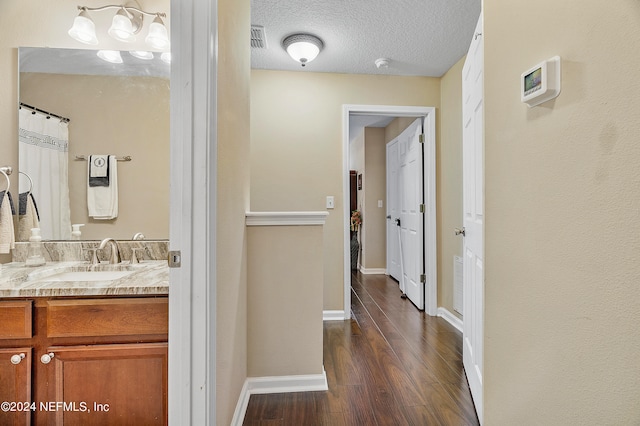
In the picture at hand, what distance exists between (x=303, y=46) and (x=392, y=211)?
2754 millimetres

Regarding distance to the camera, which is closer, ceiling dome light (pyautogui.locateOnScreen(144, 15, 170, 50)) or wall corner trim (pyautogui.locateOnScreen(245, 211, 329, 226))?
ceiling dome light (pyautogui.locateOnScreen(144, 15, 170, 50))

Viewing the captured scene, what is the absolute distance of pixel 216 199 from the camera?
106 centimetres

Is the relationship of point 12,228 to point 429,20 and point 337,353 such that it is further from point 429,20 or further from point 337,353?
point 429,20

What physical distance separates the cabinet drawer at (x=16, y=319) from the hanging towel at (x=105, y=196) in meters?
0.61

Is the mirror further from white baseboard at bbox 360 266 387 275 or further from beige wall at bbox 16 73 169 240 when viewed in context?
white baseboard at bbox 360 266 387 275

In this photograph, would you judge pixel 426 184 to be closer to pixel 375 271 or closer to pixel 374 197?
pixel 374 197

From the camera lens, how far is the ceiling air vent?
2.24 m

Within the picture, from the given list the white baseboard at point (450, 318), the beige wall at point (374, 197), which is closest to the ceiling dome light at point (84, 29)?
the white baseboard at point (450, 318)

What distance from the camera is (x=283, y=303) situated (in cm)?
178

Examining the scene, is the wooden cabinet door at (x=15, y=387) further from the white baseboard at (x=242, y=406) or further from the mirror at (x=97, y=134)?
the white baseboard at (x=242, y=406)

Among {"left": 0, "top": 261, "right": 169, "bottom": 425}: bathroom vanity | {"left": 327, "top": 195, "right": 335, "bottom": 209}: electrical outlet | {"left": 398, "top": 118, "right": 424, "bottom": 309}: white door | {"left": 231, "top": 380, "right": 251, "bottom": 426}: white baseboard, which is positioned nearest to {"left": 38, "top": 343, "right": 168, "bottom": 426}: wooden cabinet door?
{"left": 0, "top": 261, "right": 169, "bottom": 425}: bathroom vanity

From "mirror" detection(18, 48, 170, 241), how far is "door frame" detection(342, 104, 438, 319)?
67.8 inches

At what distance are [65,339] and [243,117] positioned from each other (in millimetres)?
1297

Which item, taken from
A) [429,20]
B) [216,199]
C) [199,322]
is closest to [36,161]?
[216,199]
